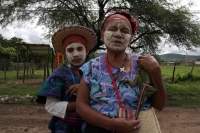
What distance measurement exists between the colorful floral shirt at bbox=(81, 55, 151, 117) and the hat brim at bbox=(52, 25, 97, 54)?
68 cm

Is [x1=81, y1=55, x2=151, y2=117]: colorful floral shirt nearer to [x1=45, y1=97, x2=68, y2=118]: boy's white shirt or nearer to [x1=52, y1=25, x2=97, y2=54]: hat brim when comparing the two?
[x1=45, y1=97, x2=68, y2=118]: boy's white shirt

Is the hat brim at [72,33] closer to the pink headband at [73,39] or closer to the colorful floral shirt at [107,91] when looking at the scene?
the pink headband at [73,39]

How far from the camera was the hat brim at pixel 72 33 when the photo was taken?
1971 millimetres

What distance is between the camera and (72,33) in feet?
6.60

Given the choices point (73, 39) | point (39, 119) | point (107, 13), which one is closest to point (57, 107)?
point (73, 39)

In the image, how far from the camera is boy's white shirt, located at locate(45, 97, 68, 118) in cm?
177

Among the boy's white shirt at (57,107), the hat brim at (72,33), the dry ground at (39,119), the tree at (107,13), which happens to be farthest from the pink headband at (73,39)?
the tree at (107,13)

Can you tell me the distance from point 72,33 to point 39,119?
4134mm

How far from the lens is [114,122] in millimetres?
1235

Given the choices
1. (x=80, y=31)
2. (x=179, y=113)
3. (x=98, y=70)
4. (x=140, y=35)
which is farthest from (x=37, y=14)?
(x=98, y=70)

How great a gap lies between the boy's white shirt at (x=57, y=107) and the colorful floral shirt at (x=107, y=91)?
49 centimetres

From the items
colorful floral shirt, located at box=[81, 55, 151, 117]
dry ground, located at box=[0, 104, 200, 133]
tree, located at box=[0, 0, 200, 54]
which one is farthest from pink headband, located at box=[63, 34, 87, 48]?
tree, located at box=[0, 0, 200, 54]

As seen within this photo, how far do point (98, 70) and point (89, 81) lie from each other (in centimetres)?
9

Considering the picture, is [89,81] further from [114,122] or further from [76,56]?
[76,56]
